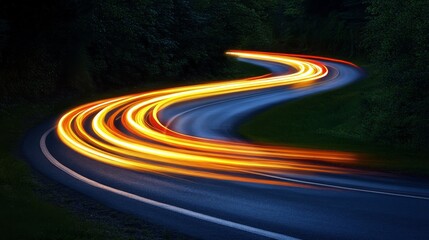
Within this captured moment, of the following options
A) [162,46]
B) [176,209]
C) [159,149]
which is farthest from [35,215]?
[162,46]

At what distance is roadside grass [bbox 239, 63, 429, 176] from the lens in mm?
14859

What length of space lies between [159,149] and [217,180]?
5497 mm

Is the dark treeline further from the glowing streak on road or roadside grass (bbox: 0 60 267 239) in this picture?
roadside grass (bbox: 0 60 267 239)

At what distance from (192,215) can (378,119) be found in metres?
14.9

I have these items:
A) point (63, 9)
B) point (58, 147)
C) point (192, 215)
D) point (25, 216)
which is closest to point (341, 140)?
point (58, 147)

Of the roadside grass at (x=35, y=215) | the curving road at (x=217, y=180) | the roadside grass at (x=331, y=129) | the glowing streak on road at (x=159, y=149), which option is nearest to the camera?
the roadside grass at (x=35, y=215)

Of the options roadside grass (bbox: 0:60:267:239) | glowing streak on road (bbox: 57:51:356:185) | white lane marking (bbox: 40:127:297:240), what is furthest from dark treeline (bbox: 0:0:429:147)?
white lane marking (bbox: 40:127:297:240)

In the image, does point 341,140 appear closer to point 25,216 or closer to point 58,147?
point 58,147

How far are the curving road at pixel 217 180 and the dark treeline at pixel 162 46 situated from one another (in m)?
5.36

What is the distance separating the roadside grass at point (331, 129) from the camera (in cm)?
1486

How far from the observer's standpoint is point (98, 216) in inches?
427

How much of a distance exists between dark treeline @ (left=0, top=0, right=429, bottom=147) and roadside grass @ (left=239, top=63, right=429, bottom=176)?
5.66 feet

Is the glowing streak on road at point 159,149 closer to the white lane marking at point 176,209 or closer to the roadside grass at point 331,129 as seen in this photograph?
the roadside grass at point 331,129

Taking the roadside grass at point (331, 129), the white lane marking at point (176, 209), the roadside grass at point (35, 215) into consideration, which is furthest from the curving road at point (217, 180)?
the roadside grass at point (331, 129)
